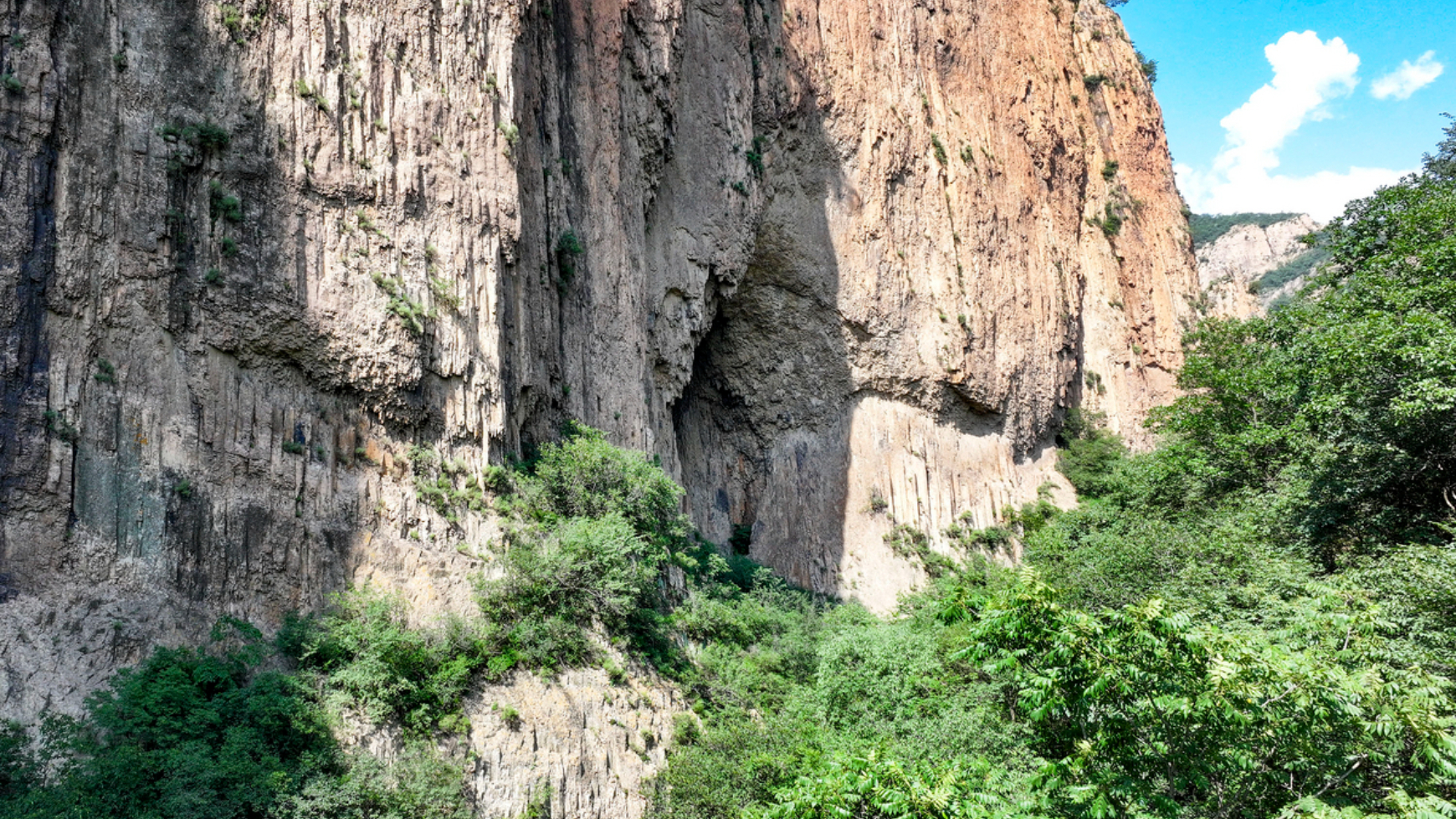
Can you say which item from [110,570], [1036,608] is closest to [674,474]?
[110,570]

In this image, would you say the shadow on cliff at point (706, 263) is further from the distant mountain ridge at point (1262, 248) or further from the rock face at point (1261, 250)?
the rock face at point (1261, 250)

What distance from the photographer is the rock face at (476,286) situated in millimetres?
14844

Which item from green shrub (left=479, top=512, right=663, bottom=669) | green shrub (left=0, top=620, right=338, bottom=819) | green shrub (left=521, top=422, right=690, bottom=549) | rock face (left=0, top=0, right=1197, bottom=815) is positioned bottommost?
green shrub (left=0, top=620, right=338, bottom=819)

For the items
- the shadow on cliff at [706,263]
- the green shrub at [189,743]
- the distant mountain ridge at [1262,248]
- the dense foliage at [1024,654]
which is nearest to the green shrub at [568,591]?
the dense foliage at [1024,654]

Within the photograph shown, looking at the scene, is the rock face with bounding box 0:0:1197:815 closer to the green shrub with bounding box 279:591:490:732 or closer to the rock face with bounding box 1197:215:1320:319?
the green shrub with bounding box 279:591:490:732

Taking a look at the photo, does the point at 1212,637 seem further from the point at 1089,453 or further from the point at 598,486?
the point at 1089,453

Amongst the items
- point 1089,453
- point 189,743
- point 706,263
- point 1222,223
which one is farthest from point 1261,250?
point 189,743

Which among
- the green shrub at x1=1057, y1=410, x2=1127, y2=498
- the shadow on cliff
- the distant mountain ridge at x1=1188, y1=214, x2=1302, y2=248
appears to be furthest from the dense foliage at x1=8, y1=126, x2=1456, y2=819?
the distant mountain ridge at x1=1188, y1=214, x2=1302, y2=248

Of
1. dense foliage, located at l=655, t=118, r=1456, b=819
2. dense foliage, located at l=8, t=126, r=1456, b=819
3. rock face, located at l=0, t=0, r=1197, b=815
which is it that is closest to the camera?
dense foliage, located at l=655, t=118, r=1456, b=819

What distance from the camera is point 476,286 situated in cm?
1953

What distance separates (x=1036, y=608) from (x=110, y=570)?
12.9 metres

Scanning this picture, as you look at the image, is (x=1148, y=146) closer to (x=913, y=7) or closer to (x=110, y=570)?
(x=913, y=7)

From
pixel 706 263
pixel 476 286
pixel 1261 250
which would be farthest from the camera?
pixel 1261 250

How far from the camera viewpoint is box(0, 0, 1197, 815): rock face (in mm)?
14844
